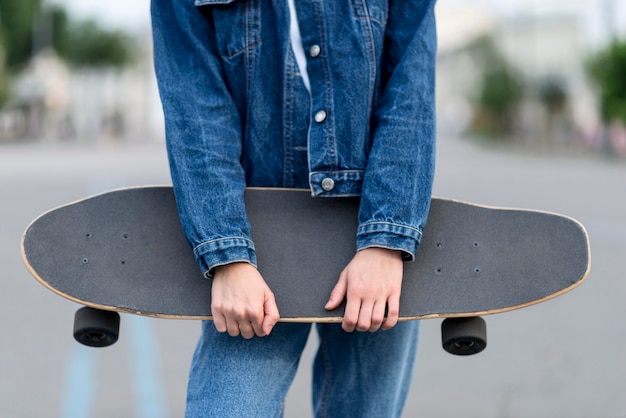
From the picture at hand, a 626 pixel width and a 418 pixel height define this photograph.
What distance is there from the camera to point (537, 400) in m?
4.05

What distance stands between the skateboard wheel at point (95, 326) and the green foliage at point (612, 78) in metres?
26.9

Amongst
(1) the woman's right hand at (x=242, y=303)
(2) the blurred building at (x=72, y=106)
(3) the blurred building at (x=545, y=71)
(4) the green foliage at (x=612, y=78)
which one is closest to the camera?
(1) the woman's right hand at (x=242, y=303)

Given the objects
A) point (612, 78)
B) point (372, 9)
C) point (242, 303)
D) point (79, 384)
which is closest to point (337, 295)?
point (242, 303)

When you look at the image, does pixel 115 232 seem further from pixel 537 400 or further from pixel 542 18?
pixel 542 18

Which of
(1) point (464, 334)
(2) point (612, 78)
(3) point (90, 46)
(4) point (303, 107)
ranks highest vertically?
(3) point (90, 46)

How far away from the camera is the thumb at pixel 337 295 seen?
1674mm

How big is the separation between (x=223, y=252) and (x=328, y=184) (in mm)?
267

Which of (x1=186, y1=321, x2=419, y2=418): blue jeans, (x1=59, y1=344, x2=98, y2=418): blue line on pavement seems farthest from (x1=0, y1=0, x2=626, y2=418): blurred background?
(x1=186, y1=321, x2=419, y2=418): blue jeans

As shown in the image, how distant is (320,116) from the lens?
5.75ft

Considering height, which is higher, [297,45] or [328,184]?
[297,45]

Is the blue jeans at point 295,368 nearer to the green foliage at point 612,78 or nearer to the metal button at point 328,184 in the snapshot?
the metal button at point 328,184

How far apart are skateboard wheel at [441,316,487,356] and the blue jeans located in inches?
5.5

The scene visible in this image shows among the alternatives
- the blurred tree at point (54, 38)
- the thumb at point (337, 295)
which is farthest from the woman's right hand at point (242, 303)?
the blurred tree at point (54, 38)

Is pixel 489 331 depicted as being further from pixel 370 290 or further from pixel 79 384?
pixel 370 290
